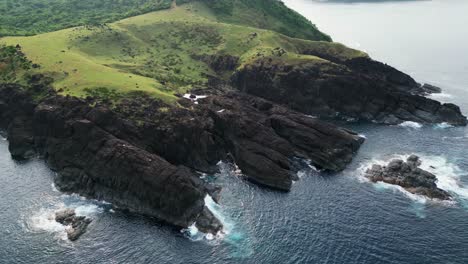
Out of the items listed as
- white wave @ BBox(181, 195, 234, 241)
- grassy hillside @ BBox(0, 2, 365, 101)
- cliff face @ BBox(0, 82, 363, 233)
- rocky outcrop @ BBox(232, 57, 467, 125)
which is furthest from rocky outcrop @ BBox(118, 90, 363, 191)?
rocky outcrop @ BBox(232, 57, 467, 125)

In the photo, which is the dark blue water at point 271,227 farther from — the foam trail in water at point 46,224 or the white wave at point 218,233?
the white wave at point 218,233

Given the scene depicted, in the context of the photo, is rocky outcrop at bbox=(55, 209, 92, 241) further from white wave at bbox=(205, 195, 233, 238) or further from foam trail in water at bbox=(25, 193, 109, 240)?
white wave at bbox=(205, 195, 233, 238)

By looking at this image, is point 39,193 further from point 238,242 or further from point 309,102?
point 309,102

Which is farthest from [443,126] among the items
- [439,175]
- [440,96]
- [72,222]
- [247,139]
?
[72,222]

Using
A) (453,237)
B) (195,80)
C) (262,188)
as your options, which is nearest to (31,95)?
(195,80)

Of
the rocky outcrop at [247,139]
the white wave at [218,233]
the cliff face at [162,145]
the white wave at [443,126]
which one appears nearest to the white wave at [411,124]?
the white wave at [443,126]

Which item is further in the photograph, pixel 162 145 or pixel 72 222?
pixel 162 145

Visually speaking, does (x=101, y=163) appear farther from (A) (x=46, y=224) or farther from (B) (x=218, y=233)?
(B) (x=218, y=233)
